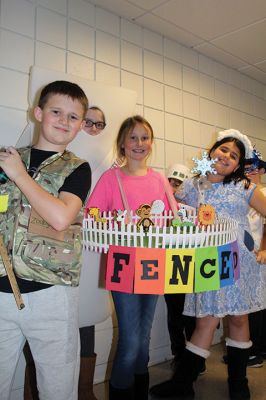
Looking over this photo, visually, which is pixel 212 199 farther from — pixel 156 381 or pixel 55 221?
pixel 156 381

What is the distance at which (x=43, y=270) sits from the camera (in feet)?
2.72

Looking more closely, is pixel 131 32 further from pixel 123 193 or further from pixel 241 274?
pixel 241 274

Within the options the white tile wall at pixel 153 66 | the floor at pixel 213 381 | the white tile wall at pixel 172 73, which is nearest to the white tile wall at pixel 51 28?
the white tile wall at pixel 153 66

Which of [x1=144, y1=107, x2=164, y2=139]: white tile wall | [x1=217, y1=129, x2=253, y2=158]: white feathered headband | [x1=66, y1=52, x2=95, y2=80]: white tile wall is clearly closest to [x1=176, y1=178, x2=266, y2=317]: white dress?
[x1=217, y1=129, x2=253, y2=158]: white feathered headband

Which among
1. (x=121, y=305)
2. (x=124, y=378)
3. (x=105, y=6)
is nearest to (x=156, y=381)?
(x=124, y=378)

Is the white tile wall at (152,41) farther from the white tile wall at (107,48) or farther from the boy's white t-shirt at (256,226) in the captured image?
the boy's white t-shirt at (256,226)

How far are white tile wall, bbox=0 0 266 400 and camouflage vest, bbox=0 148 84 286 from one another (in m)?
0.62

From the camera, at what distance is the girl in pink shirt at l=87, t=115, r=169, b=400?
1143mm

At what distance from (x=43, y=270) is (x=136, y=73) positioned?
1.38m

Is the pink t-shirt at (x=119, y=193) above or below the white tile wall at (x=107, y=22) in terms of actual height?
below

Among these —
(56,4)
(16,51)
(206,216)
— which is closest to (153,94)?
(56,4)

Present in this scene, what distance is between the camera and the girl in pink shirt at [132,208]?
3.75ft

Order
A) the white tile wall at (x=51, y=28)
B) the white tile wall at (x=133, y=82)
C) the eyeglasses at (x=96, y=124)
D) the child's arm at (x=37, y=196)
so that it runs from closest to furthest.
Answer: the child's arm at (x=37, y=196)
the eyeglasses at (x=96, y=124)
the white tile wall at (x=51, y=28)
the white tile wall at (x=133, y=82)

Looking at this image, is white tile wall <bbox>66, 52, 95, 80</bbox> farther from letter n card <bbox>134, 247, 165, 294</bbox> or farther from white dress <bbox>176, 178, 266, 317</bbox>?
letter n card <bbox>134, 247, 165, 294</bbox>
